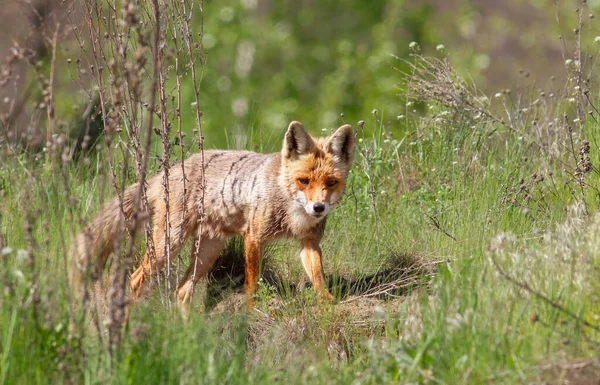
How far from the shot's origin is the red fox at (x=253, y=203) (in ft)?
22.2

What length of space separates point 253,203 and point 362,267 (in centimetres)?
103

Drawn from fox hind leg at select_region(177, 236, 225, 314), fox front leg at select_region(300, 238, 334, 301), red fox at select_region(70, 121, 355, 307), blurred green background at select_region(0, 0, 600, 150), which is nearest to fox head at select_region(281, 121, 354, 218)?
red fox at select_region(70, 121, 355, 307)

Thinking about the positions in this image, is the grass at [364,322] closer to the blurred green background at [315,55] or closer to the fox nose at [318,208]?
the fox nose at [318,208]

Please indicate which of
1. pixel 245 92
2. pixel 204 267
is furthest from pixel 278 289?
pixel 245 92

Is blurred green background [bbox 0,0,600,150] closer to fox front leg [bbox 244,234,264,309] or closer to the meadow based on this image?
the meadow

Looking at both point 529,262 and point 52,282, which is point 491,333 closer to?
point 529,262

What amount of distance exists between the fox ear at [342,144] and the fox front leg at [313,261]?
0.74 m

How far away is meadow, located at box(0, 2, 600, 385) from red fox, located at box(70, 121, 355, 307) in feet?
0.82

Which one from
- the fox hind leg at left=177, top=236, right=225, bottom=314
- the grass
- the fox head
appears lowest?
the fox hind leg at left=177, top=236, right=225, bottom=314

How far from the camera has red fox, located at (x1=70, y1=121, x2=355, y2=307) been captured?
6.77 m

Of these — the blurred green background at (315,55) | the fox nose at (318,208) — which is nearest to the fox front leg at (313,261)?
the fox nose at (318,208)

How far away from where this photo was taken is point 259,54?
24281 millimetres

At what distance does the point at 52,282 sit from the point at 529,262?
262 cm

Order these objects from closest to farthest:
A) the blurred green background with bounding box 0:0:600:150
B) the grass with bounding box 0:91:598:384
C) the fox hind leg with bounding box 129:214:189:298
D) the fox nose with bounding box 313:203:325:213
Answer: the grass with bounding box 0:91:598:384, the fox nose with bounding box 313:203:325:213, the fox hind leg with bounding box 129:214:189:298, the blurred green background with bounding box 0:0:600:150
